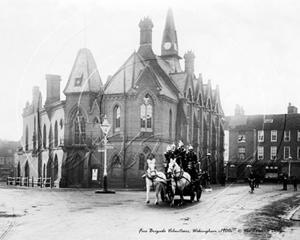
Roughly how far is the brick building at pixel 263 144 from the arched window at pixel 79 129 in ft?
111

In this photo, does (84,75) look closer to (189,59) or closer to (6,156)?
(189,59)

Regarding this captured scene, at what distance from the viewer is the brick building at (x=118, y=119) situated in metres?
38.8

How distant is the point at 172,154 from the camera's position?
18359mm

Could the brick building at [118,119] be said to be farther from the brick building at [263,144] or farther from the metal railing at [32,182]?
the brick building at [263,144]

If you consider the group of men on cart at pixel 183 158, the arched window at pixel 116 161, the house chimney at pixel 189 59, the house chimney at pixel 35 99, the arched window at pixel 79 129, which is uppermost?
the house chimney at pixel 189 59

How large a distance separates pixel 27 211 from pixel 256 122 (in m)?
63.1

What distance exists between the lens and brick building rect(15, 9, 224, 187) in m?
38.8

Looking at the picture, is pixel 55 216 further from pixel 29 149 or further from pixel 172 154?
pixel 29 149

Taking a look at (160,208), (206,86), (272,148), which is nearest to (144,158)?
(206,86)

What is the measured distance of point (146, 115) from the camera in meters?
39.1

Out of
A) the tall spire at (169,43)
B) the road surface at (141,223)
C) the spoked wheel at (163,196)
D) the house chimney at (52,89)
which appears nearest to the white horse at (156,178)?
the spoked wheel at (163,196)

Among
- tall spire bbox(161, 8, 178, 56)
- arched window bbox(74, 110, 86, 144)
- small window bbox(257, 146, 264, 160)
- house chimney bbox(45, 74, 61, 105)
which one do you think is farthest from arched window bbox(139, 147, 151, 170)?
small window bbox(257, 146, 264, 160)

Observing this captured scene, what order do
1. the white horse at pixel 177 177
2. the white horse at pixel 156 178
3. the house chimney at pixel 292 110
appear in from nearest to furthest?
the white horse at pixel 177 177
the white horse at pixel 156 178
the house chimney at pixel 292 110

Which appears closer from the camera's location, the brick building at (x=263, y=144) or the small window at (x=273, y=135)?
the brick building at (x=263, y=144)
